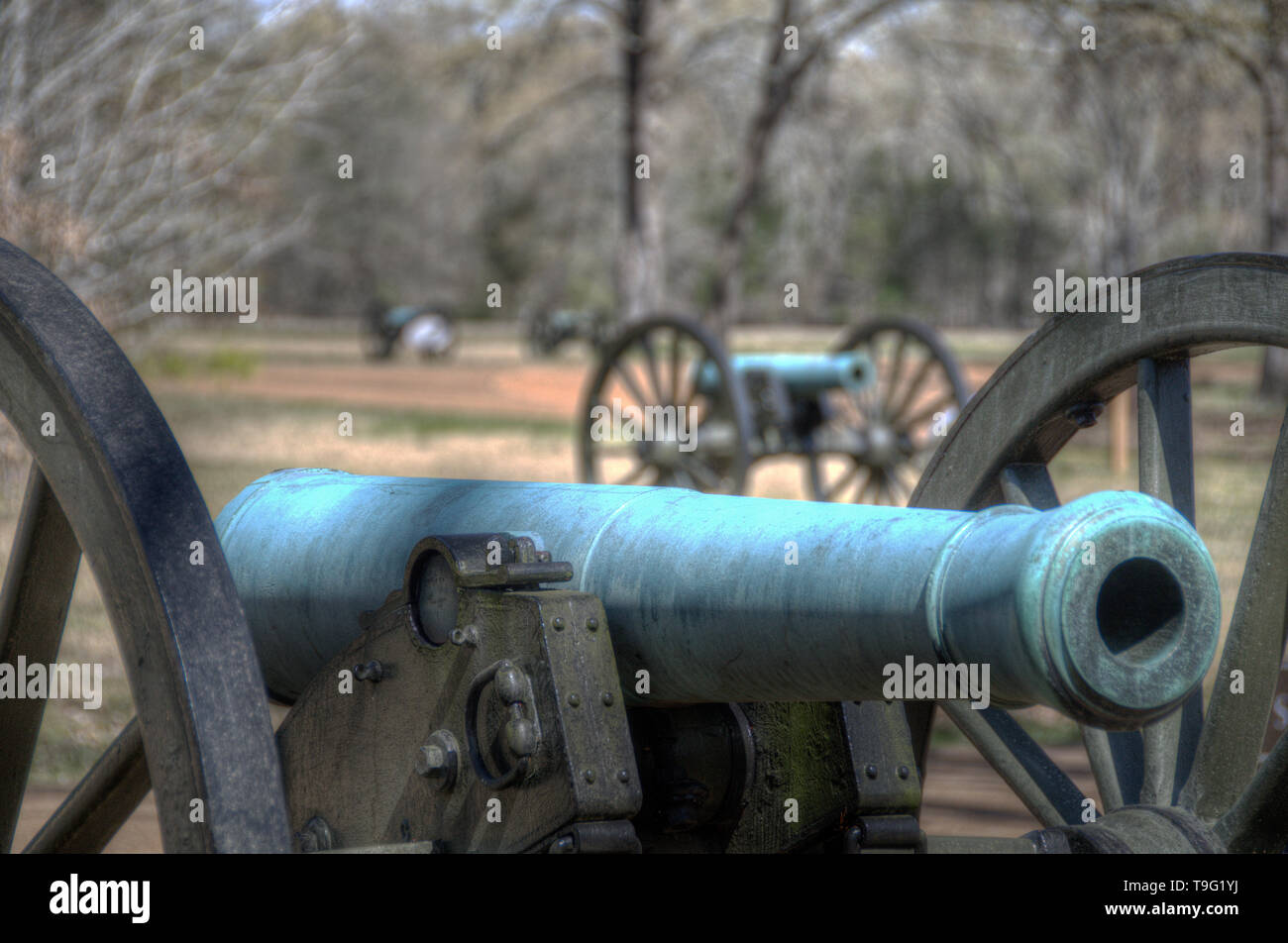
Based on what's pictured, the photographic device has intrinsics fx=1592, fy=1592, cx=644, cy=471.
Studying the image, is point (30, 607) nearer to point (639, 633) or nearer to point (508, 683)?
point (508, 683)

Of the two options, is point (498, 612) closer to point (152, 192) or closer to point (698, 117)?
point (152, 192)

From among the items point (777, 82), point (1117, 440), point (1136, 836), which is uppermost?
point (777, 82)

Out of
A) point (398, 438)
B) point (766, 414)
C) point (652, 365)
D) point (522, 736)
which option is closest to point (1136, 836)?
point (522, 736)

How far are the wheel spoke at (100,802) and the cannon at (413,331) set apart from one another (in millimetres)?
27232

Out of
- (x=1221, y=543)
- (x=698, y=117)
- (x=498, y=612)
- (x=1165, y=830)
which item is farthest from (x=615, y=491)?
(x=698, y=117)

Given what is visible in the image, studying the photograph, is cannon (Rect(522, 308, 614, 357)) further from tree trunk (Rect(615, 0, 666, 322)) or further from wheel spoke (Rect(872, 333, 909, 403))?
wheel spoke (Rect(872, 333, 909, 403))

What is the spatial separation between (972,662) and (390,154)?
143ft

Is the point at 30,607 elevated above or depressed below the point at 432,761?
above

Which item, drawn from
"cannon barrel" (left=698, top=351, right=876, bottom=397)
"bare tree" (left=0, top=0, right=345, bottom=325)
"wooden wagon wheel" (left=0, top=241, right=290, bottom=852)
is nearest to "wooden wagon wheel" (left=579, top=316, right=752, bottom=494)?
"cannon barrel" (left=698, top=351, right=876, bottom=397)

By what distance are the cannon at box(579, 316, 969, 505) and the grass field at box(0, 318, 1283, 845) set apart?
86 cm

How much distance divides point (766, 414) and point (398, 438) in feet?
18.0

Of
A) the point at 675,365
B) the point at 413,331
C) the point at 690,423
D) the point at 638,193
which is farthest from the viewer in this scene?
the point at 413,331

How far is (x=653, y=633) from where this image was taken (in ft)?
7.20

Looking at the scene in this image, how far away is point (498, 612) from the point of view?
2.20 m
